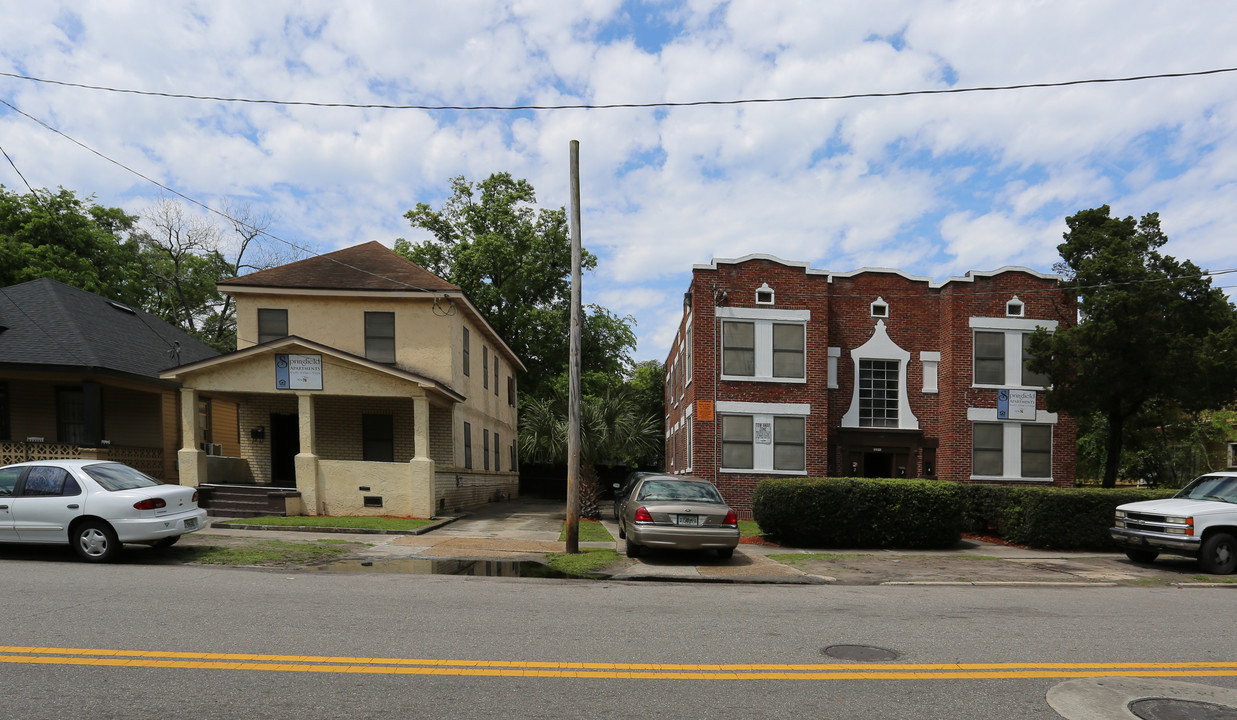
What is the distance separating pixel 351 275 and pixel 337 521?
8403mm

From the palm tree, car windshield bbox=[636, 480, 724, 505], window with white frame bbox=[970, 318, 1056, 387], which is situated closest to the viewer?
car windshield bbox=[636, 480, 724, 505]

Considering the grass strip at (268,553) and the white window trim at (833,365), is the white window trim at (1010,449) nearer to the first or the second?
the white window trim at (833,365)

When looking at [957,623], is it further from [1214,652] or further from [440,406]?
[440,406]

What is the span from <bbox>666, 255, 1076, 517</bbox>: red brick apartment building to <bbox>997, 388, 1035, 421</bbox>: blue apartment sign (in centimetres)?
4

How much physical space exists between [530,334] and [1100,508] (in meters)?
28.8

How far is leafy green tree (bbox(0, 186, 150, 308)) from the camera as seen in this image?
29.9 m

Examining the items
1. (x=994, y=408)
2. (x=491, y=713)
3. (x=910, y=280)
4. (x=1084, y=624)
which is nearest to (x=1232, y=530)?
(x=1084, y=624)

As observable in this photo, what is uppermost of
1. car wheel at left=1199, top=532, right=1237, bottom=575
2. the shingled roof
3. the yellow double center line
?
the shingled roof

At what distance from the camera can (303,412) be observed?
1847 centimetres

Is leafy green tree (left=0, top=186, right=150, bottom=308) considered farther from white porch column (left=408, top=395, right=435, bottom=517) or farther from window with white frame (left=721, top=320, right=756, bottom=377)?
window with white frame (left=721, top=320, right=756, bottom=377)

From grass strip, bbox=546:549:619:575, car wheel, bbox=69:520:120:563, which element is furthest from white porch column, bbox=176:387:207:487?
grass strip, bbox=546:549:619:575

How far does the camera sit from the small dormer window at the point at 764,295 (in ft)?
73.9

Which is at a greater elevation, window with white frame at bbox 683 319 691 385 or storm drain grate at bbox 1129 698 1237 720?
window with white frame at bbox 683 319 691 385

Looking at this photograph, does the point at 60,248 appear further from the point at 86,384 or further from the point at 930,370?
the point at 930,370
